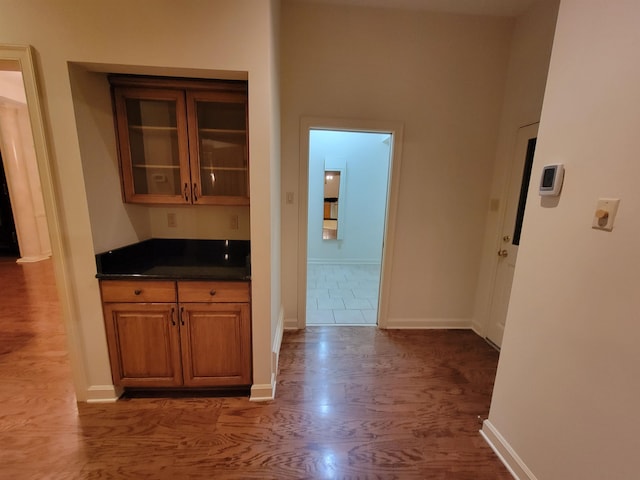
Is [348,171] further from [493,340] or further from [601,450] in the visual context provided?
[601,450]

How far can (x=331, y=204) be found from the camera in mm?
5211

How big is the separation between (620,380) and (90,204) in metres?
2.70

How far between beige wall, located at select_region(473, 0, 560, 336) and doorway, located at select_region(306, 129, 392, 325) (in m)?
1.91

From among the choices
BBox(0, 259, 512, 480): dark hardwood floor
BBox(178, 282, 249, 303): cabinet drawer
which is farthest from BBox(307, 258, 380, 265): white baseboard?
BBox(178, 282, 249, 303): cabinet drawer

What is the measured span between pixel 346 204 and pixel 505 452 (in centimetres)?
426

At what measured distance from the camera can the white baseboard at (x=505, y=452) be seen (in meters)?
1.35

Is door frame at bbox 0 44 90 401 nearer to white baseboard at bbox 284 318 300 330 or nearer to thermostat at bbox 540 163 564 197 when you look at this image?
white baseboard at bbox 284 318 300 330

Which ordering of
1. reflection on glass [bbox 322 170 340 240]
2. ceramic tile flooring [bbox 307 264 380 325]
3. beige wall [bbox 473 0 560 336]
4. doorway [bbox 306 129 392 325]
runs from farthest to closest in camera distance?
1. reflection on glass [bbox 322 170 340 240]
2. doorway [bbox 306 129 392 325]
3. ceramic tile flooring [bbox 307 264 380 325]
4. beige wall [bbox 473 0 560 336]

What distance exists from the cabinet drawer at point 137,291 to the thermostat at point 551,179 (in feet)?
7.03

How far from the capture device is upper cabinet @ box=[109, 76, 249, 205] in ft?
5.58

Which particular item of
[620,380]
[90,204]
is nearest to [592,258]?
[620,380]

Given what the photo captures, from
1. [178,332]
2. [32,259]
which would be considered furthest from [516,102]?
[32,259]

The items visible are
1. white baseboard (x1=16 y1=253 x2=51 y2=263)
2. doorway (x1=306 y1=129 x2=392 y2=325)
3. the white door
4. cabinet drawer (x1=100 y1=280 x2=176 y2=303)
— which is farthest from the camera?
doorway (x1=306 y1=129 x2=392 y2=325)

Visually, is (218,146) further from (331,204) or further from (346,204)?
(346,204)
